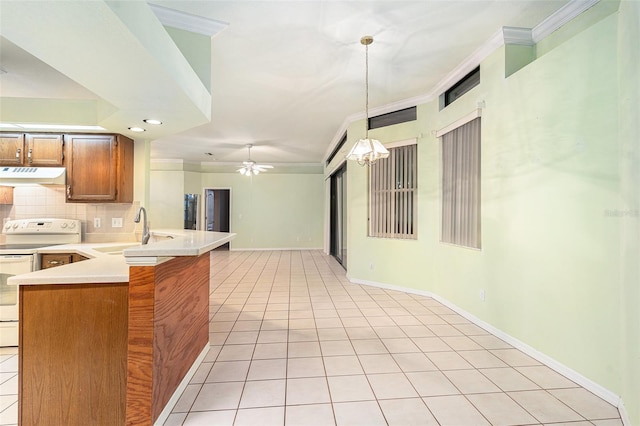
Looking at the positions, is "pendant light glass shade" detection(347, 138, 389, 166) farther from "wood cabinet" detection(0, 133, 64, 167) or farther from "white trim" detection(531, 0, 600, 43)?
"wood cabinet" detection(0, 133, 64, 167)

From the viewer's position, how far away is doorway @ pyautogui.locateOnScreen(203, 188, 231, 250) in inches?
374

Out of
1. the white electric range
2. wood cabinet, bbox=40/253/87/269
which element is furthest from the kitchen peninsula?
the white electric range

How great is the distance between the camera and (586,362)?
6.72 ft

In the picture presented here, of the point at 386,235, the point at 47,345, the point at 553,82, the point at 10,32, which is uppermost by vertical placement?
the point at 553,82

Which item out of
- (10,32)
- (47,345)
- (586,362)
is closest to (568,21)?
(586,362)

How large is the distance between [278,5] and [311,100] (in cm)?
200

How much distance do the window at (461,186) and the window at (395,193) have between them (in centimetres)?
54

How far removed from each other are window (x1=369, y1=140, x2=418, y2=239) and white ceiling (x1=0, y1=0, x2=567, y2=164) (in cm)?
85

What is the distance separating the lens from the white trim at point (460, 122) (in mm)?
3100

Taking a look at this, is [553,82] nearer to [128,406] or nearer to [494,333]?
[494,333]

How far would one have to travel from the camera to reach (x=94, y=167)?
3332mm

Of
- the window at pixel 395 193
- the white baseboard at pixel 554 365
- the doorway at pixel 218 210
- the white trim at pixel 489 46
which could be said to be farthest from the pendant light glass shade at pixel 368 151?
the doorway at pixel 218 210

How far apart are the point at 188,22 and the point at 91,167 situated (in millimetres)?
2040

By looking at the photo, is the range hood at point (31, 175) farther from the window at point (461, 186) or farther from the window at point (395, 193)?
the window at point (461, 186)
